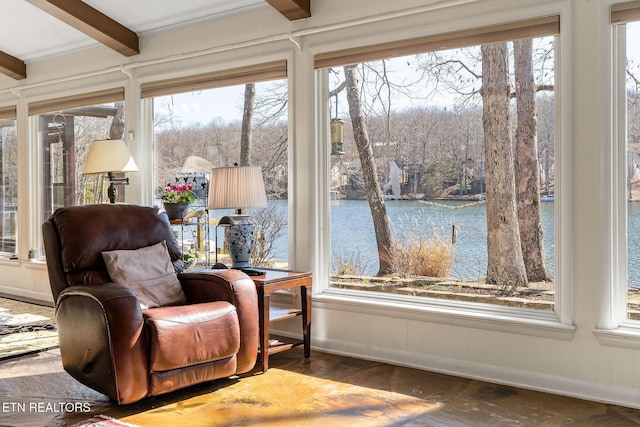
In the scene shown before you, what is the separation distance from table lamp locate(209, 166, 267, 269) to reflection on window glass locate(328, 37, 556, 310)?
25.7 inches

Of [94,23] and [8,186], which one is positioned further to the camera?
[8,186]

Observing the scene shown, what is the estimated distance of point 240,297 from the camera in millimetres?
3354

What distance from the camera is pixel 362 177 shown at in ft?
13.4

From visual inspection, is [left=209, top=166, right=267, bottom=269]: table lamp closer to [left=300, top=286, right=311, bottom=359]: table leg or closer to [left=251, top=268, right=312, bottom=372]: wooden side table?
[left=251, top=268, right=312, bottom=372]: wooden side table

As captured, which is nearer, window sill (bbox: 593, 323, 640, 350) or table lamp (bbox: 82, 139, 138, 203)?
window sill (bbox: 593, 323, 640, 350)

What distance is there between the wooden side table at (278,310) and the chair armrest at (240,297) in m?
0.11

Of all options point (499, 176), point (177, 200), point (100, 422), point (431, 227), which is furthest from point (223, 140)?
point (100, 422)

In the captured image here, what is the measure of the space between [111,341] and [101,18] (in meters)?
3.16

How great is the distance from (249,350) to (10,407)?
4.08 feet

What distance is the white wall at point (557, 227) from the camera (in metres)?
3.10

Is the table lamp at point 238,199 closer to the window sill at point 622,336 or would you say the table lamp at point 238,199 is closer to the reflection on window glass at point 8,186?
the window sill at point 622,336

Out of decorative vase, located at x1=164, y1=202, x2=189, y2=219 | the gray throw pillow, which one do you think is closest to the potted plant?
decorative vase, located at x1=164, y1=202, x2=189, y2=219

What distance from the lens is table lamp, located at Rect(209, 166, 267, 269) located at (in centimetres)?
378

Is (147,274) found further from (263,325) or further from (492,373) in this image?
(492,373)
